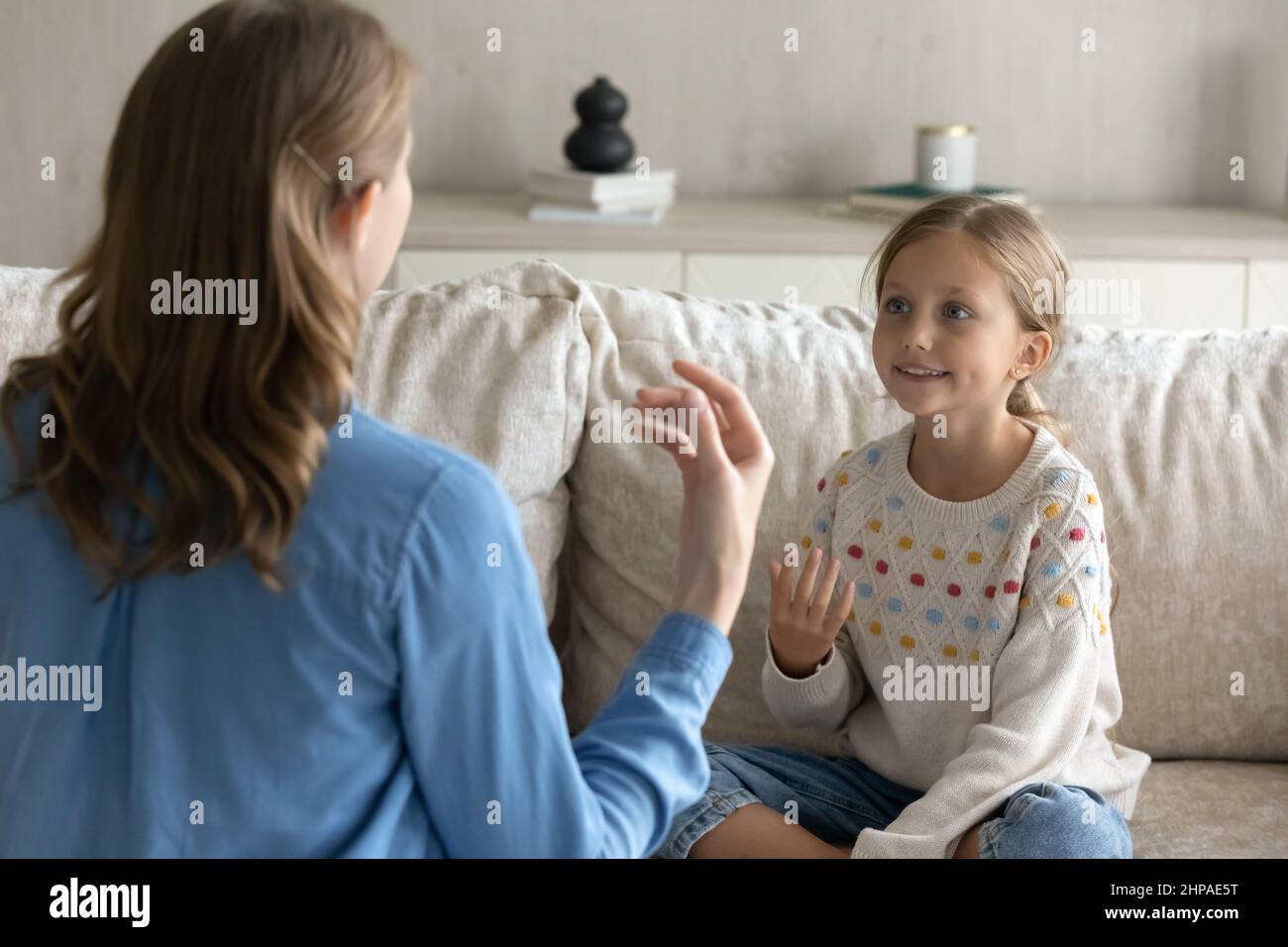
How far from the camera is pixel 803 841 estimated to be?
4.76ft

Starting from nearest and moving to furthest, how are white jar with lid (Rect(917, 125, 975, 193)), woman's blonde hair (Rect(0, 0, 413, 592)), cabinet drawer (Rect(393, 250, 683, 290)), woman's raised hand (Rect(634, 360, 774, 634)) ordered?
woman's blonde hair (Rect(0, 0, 413, 592)), woman's raised hand (Rect(634, 360, 774, 634)), cabinet drawer (Rect(393, 250, 683, 290)), white jar with lid (Rect(917, 125, 975, 193))

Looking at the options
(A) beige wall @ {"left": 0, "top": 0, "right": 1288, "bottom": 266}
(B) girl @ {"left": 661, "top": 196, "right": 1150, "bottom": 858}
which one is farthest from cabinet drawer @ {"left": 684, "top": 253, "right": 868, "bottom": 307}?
(B) girl @ {"left": 661, "top": 196, "right": 1150, "bottom": 858}

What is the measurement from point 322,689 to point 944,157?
2.50 metres

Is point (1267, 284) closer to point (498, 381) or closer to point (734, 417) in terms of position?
point (498, 381)

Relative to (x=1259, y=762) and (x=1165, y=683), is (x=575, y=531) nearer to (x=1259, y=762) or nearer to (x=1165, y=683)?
(x=1165, y=683)

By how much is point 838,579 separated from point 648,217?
1.49m

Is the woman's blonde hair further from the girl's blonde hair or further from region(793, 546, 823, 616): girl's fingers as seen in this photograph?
the girl's blonde hair

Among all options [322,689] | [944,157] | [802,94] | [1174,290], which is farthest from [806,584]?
[802,94]

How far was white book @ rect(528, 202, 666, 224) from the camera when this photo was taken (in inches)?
114

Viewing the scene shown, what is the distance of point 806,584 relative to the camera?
1461 mm

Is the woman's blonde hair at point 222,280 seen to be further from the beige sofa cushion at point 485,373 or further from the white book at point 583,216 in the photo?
the white book at point 583,216

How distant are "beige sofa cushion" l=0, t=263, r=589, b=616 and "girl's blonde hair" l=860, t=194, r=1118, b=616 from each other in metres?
0.37

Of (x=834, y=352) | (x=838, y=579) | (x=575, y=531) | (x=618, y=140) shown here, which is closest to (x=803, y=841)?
(x=838, y=579)

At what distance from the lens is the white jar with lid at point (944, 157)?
3.09 m
